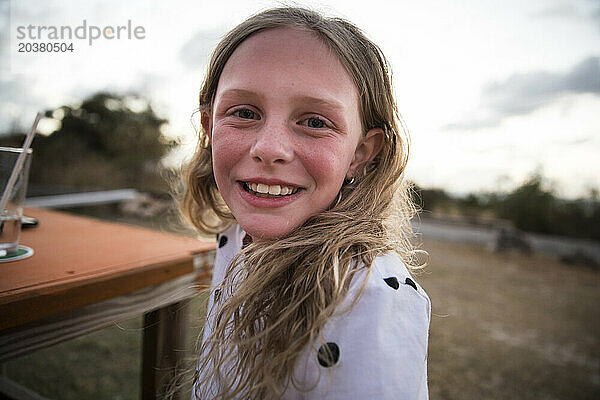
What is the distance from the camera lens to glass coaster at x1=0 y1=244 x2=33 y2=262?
1.09 m

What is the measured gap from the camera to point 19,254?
3.75ft

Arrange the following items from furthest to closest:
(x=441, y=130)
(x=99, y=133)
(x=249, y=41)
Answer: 1. (x=99, y=133)
2. (x=441, y=130)
3. (x=249, y=41)

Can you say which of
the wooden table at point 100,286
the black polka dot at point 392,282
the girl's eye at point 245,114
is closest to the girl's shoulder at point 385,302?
the black polka dot at point 392,282

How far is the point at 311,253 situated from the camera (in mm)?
855

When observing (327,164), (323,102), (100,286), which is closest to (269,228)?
(327,164)

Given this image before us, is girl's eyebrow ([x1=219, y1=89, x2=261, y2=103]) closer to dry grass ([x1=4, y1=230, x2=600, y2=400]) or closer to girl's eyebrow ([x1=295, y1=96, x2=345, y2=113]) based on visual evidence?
girl's eyebrow ([x1=295, y1=96, x2=345, y2=113])

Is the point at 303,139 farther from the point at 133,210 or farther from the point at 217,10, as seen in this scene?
the point at 133,210

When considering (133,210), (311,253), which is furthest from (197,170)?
(133,210)

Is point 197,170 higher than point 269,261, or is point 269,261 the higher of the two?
point 197,170

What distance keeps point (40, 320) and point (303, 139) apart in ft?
2.45

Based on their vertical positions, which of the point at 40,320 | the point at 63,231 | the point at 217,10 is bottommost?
the point at 40,320

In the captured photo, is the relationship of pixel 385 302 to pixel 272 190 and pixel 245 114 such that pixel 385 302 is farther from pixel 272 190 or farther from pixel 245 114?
pixel 245 114

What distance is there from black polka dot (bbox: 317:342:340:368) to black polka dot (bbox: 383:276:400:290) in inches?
5.8

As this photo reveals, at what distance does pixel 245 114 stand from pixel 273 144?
5.3 inches
